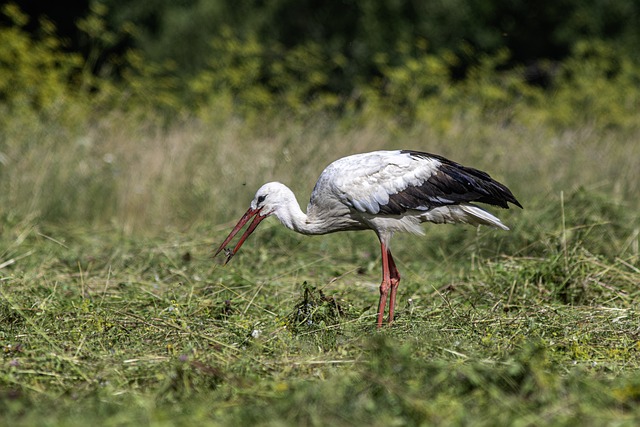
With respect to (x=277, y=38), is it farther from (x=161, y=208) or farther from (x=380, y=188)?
(x=380, y=188)

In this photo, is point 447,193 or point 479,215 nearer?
point 447,193

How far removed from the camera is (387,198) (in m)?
5.79

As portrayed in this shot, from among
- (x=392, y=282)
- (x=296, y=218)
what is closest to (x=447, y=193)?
(x=392, y=282)

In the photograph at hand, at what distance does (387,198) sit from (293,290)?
0.96m

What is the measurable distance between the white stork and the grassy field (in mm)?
409

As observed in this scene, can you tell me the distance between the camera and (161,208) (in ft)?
29.1

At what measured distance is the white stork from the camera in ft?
18.9

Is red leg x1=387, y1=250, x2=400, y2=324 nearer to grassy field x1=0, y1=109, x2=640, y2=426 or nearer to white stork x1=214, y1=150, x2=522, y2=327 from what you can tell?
white stork x1=214, y1=150, x2=522, y2=327

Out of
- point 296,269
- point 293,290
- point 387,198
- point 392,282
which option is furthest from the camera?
point 296,269

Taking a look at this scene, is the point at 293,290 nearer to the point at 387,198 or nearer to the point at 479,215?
the point at 387,198

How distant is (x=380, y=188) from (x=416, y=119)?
5.74 meters

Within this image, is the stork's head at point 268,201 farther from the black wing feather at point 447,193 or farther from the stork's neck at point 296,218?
the black wing feather at point 447,193

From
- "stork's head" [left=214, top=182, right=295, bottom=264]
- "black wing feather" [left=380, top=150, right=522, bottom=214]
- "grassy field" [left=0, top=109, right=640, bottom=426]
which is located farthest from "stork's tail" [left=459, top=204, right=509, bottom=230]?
"stork's head" [left=214, top=182, right=295, bottom=264]

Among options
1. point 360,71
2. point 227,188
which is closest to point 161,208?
point 227,188
